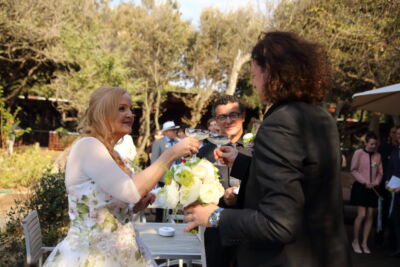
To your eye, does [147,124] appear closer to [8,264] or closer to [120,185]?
[8,264]

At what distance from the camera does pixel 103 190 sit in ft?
6.16

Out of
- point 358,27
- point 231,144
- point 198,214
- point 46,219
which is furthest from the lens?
point 358,27

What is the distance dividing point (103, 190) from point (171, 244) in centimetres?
122

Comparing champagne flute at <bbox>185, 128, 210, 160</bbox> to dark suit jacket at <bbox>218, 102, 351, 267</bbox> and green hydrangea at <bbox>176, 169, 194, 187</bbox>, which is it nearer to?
green hydrangea at <bbox>176, 169, 194, 187</bbox>

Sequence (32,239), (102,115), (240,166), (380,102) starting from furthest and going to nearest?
(380,102) < (32,239) < (102,115) < (240,166)

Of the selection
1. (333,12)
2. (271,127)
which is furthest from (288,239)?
(333,12)

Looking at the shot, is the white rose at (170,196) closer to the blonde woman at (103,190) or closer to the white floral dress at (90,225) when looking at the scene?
the blonde woman at (103,190)

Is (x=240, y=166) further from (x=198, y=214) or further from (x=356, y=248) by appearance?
(x=356, y=248)

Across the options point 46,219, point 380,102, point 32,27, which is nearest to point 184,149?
point 46,219

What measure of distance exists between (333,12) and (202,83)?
33.8 ft

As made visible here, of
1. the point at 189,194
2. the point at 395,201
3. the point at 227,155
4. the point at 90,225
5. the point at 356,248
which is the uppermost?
the point at 227,155

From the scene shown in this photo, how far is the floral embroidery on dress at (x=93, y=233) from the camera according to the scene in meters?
1.88

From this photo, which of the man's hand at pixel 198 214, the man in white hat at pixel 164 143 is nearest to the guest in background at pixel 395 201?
the man in white hat at pixel 164 143

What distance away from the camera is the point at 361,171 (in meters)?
5.98
